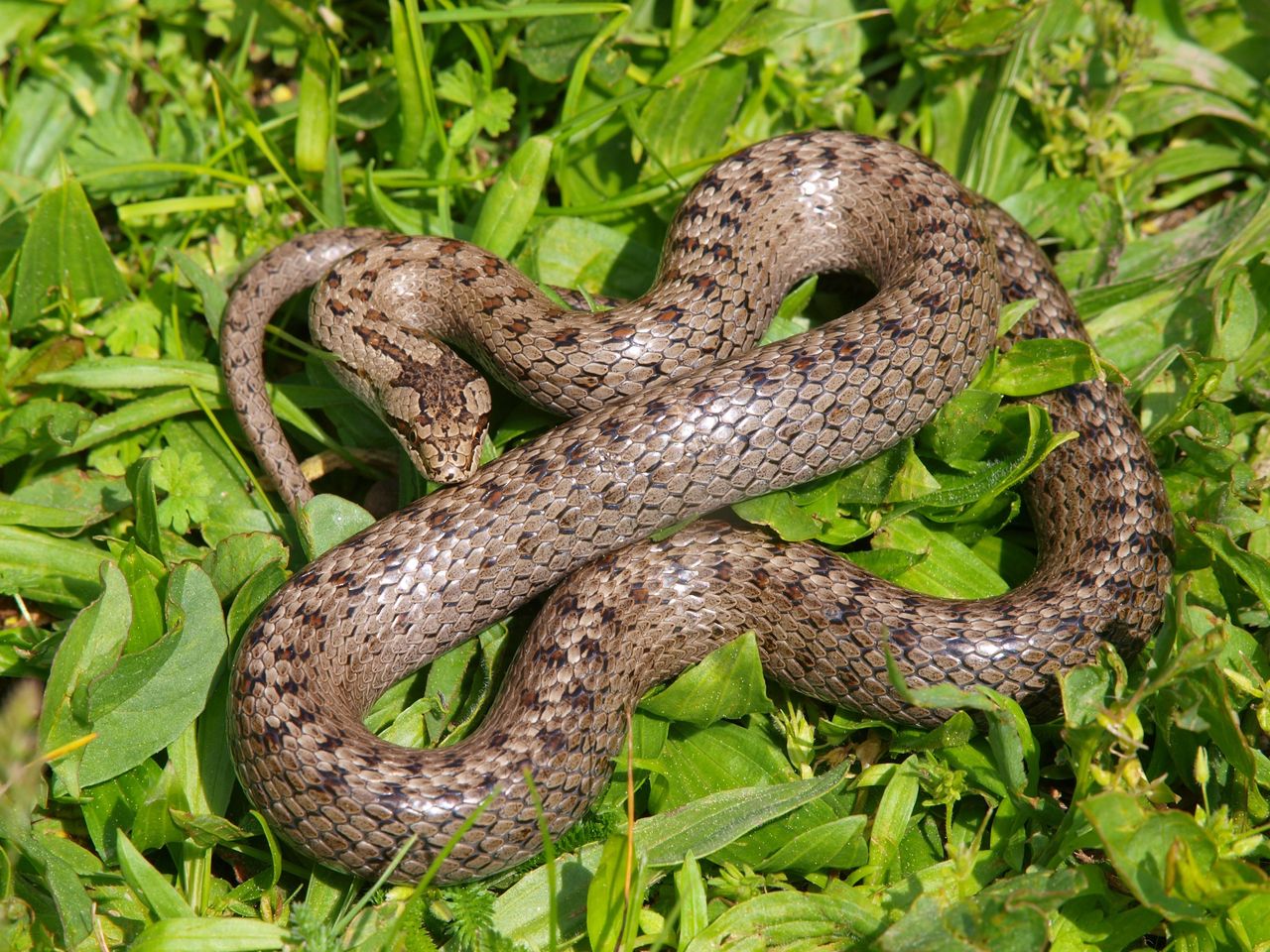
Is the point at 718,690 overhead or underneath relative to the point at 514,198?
underneath

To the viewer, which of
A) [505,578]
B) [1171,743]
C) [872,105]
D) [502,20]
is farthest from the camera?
[872,105]

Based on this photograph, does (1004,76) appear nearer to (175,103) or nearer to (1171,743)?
(1171,743)

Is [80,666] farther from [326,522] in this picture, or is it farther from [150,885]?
[326,522]

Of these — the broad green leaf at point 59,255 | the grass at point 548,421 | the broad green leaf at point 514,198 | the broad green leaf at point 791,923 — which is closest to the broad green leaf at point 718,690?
the grass at point 548,421

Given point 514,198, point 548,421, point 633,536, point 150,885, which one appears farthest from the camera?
point 514,198

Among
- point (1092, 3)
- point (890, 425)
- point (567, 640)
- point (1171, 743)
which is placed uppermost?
point (1092, 3)

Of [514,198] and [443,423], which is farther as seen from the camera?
[514,198]

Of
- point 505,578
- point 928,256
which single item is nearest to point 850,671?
point 505,578

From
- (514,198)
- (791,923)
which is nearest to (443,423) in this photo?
(514,198)
